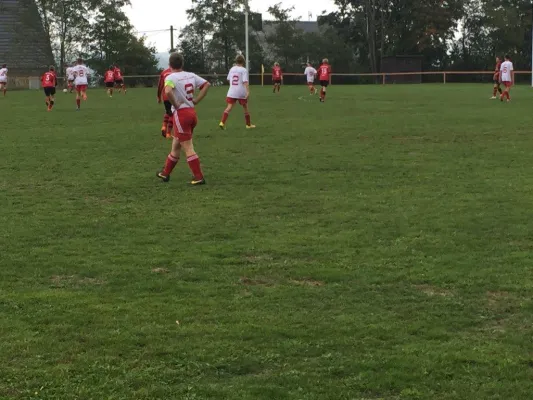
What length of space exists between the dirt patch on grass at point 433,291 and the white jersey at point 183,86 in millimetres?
5522

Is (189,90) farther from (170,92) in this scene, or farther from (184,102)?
(170,92)

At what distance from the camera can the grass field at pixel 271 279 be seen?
13.6 feet

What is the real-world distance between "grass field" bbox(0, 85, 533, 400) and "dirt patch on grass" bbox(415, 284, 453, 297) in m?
0.03

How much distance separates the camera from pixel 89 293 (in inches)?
220

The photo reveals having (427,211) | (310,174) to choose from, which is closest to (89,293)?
(427,211)

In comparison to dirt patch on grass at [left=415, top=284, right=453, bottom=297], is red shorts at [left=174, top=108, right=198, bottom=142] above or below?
above

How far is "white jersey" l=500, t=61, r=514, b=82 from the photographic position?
29016mm

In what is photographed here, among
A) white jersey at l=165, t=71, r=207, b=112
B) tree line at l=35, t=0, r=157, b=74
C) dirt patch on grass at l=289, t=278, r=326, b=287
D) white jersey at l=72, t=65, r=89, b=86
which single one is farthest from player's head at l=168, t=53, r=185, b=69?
tree line at l=35, t=0, r=157, b=74

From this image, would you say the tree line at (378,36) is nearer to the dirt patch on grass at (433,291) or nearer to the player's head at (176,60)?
the player's head at (176,60)

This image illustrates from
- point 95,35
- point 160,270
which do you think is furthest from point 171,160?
point 95,35

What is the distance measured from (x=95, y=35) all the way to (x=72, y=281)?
61452mm

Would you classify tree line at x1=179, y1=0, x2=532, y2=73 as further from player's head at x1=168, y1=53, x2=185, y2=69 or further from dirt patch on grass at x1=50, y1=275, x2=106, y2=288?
dirt patch on grass at x1=50, y1=275, x2=106, y2=288

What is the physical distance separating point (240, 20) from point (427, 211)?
62.4 meters

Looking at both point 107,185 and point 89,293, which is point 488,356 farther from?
point 107,185
